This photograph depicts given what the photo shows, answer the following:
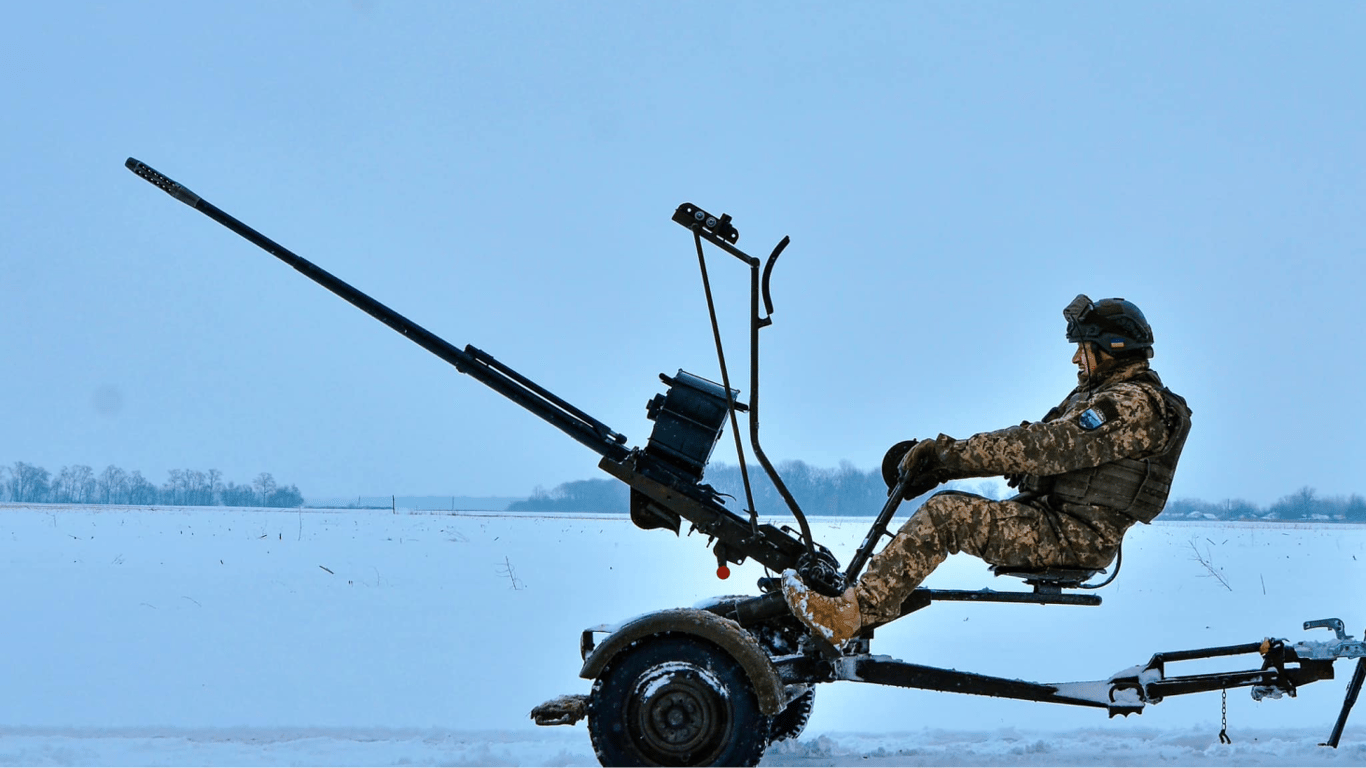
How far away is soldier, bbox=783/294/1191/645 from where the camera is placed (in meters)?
3.98

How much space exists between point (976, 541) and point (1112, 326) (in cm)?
123

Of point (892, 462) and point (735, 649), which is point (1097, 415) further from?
point (735, 649)

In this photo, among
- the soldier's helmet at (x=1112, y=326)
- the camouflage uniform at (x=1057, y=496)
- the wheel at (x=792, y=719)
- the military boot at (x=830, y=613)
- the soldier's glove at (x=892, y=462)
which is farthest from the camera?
the wheel at (x=792, y=719)

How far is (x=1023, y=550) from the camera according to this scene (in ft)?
13.4

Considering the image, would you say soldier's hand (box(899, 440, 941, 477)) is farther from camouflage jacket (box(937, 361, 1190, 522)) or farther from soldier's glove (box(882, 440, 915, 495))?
soldier's glove (box(882, 440, 915, 495))

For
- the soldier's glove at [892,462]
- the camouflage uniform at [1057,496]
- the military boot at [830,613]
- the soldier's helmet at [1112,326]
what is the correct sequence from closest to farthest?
the military boot at [830,613] → the camouflage uniform at [1057,496] → the soldier's helmet at [1112,326] → the soldier's glove at [892,462]

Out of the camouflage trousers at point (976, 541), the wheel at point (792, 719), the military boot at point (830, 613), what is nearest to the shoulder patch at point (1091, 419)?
the camouflage trousers at point (976, 541)

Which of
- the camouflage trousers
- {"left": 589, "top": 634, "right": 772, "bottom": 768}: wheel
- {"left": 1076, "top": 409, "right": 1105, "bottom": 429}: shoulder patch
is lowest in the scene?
{"left": 589, "top": 634, "right": 772, "bottom": 768}: wheel

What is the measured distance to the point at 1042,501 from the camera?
4309 mm

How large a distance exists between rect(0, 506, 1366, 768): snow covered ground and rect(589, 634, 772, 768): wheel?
1.77 feet

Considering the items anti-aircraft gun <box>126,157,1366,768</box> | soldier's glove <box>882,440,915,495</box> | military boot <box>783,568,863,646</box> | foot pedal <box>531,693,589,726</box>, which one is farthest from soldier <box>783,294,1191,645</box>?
foot pedal <box>531,693,589,726</box>

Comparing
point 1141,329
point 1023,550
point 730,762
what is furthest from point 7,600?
point 1141,329

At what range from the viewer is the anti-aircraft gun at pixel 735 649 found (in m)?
3.95

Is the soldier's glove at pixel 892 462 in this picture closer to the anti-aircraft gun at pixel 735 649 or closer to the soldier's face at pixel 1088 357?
the anti-aircraft gun at pixel 735 649
